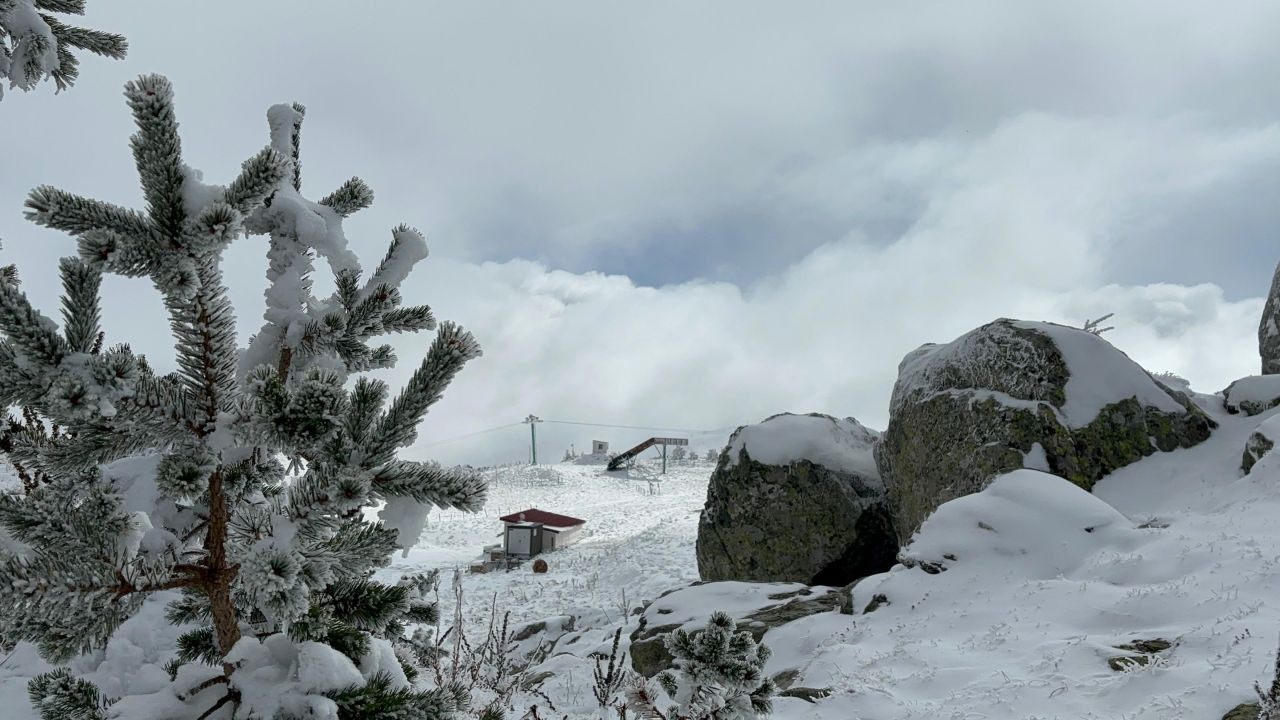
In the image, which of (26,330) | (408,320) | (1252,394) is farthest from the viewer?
(1252,394)

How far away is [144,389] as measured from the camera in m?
1.31

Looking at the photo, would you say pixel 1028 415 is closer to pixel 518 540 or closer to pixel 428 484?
pixel 428 484

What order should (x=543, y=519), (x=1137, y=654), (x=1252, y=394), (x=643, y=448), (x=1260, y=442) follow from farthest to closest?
(x=643, y=448) → (x=543, y=519) → (x=1252, y=394) → (x=1260, y=442) → (x=1137, y=654)

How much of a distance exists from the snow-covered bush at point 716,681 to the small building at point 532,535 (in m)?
16.9

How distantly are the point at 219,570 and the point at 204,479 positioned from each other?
0.28m

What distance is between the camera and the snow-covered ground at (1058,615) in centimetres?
367

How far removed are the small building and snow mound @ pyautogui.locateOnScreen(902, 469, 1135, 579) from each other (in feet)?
46.7

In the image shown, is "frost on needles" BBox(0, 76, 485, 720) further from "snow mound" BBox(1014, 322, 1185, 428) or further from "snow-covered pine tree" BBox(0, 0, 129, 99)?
"snow mound" BBox(1014, 322, 1185, 428)

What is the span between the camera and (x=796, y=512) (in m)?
9.55

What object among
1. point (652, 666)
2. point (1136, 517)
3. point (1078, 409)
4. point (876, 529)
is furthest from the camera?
point (876, 529)

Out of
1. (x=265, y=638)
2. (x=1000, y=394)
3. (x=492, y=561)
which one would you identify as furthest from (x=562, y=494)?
(x=265, y=638)

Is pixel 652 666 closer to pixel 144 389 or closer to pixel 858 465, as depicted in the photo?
pixel 858 465

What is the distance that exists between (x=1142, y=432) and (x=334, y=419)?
939 cm

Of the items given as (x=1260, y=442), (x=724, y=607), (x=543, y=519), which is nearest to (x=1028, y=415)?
(x=1260, y=442)
